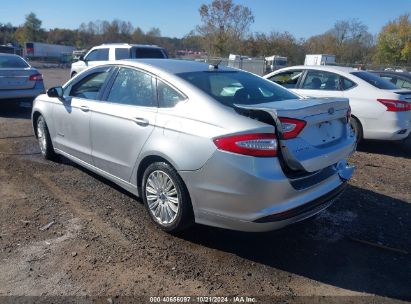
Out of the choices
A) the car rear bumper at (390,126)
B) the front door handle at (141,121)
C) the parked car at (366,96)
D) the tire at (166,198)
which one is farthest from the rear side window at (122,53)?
the tire at (166,198)

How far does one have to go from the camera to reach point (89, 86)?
5164mm

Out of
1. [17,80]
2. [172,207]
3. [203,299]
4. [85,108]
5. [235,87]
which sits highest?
[235,87]

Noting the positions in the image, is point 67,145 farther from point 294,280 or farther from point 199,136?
point 294,280

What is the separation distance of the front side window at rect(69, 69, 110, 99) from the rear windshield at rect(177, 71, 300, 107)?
1322mm

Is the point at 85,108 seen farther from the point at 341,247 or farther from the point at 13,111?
the point at 13,111

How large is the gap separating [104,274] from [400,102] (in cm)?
616

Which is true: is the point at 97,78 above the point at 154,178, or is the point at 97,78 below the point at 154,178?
above

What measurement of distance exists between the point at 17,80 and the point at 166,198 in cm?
773

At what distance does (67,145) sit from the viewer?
5418mm

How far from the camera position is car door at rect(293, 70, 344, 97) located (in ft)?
26.3

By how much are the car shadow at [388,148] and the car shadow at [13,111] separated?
307 inches

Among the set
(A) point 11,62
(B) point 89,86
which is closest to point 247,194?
(B) point 89,86

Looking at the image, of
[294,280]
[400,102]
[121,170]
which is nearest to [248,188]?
[294,280]

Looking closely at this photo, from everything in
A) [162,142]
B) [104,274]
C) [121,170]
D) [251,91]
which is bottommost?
[104,274]
